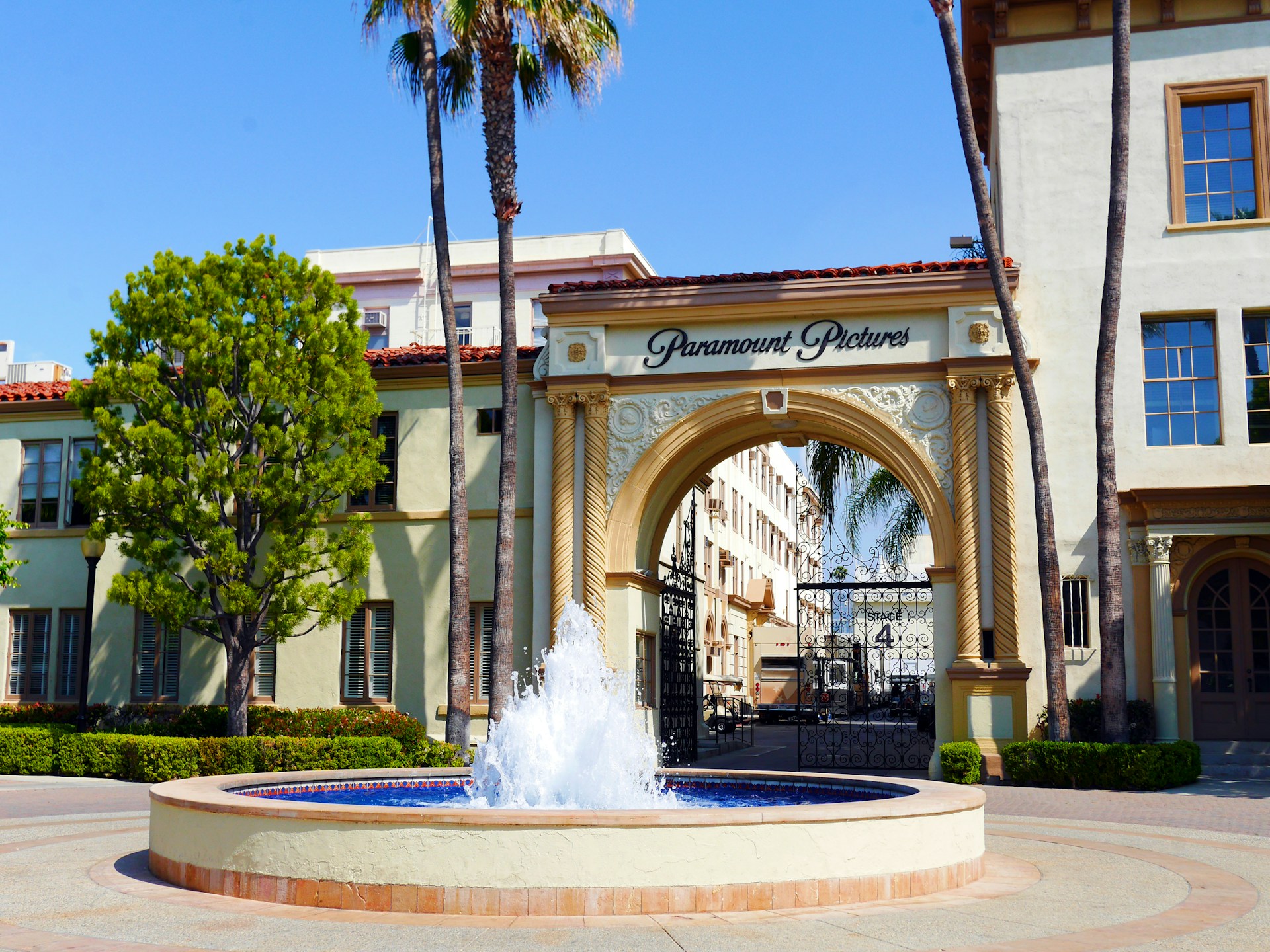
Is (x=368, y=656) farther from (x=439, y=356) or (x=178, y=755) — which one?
(x=439, y=356)

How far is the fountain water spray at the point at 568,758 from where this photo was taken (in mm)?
10977

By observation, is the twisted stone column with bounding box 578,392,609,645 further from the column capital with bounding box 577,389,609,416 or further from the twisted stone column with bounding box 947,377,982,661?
the twisted stone column with bounding box 947,377,982,661

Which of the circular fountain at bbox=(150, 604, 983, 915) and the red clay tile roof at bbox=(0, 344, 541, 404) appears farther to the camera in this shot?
the red clay tile roof at bbox=(0, 344, 541, 404)

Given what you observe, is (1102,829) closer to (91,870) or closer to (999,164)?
(91,870)

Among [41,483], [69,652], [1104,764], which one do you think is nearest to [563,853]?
[1104,764]

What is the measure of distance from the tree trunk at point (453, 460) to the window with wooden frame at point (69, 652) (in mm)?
8521

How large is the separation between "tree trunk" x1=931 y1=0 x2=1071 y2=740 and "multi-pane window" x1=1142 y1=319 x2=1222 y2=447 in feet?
9.89

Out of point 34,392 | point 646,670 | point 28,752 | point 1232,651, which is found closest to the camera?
point 1232,651

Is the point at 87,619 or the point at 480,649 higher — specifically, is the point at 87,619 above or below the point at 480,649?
above

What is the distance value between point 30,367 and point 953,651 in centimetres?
2951

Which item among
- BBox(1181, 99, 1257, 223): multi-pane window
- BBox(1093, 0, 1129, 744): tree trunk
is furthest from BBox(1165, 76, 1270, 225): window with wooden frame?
BBox(1093, 0, 1129, 744): tree trunk

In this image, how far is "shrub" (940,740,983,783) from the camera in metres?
18.7

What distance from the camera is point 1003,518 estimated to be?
19906mm

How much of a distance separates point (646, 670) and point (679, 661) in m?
2.04
